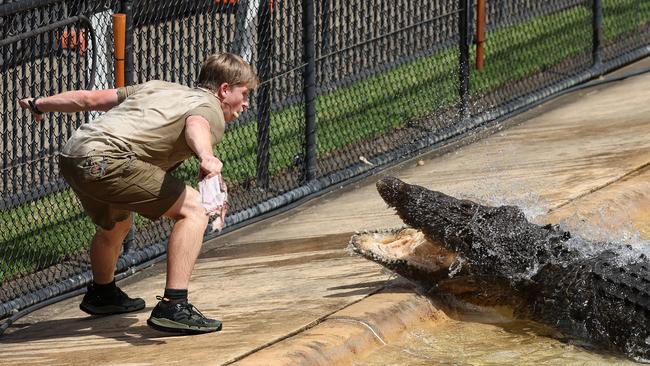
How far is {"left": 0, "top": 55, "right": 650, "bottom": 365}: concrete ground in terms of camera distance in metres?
4.71

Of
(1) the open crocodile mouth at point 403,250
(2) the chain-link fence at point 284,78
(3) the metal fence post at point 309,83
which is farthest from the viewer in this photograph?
(3) the metal fence post at point 309,83

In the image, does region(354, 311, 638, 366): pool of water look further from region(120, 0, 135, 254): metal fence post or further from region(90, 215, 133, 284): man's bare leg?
region(120, 0, 135, 254): metal fence post

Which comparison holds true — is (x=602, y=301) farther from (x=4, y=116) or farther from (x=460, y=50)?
(x=460, y=50)

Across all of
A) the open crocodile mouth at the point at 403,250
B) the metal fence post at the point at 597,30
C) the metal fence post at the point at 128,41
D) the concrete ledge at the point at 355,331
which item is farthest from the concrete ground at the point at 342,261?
the metal fence post at the point at 597,30

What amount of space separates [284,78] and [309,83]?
0.58ft

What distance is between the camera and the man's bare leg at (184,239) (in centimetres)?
485

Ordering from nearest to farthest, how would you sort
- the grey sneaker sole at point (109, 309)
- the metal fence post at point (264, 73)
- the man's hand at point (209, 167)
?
the man's hand at point (209, 167), the grey sneaker sole at point (109, 309), the metal fence post at point (264, 73)

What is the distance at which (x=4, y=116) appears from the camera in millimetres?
5938

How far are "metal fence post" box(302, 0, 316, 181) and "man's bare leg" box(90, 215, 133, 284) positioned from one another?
8.30ft

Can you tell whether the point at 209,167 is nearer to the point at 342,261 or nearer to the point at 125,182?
the point at 125,182

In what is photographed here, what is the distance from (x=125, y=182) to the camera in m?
4.88

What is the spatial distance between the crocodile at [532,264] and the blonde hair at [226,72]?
2.86 feet

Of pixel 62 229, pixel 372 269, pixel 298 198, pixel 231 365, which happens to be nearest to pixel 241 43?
pixel 298 198

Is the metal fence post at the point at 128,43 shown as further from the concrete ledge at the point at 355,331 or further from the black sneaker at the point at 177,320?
the concrete ledge at the point at 355,331
